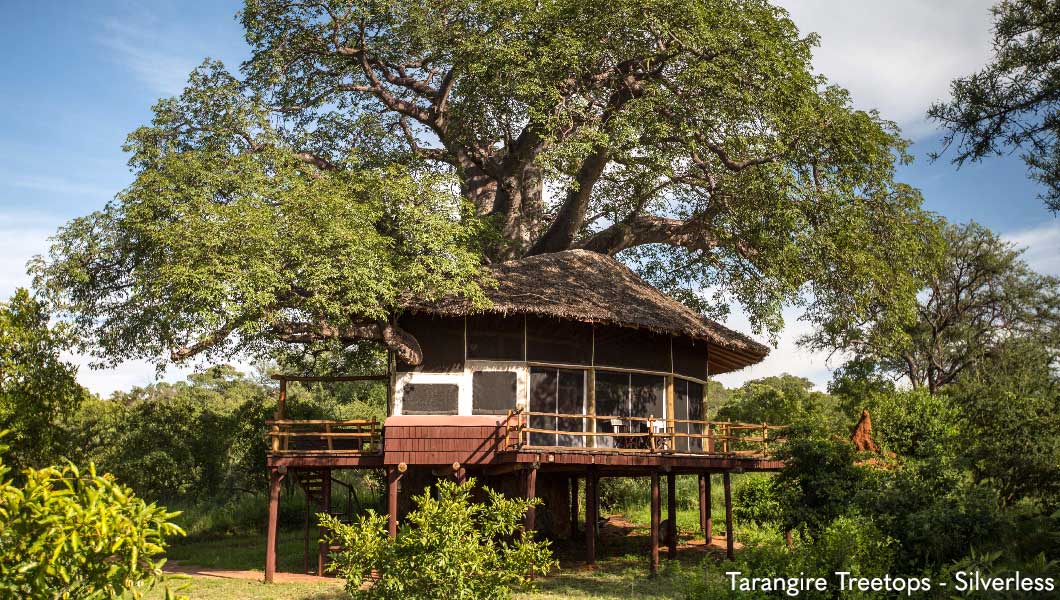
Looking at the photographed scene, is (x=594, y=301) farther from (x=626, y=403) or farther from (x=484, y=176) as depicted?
(x=484, y=176)

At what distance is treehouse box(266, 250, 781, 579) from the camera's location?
1689cm

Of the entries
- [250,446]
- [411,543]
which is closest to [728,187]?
[411,543]

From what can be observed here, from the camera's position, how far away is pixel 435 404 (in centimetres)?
1820

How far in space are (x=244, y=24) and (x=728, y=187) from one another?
1330 cm

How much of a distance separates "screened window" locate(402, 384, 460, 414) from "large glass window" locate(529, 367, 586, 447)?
1706mm

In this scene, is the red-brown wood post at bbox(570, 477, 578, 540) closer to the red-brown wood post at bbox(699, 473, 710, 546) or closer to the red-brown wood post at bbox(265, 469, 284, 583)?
the red-brown wood post at bbox(699, 473, 710, 546)

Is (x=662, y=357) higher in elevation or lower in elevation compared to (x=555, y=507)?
higher

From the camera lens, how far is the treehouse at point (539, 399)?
1689cm

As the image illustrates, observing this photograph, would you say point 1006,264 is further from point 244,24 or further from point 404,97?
point 244,24

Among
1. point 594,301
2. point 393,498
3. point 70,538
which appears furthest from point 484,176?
point 70,538

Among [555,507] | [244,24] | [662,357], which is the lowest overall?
[555,507]

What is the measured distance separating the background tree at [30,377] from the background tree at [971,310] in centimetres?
2835

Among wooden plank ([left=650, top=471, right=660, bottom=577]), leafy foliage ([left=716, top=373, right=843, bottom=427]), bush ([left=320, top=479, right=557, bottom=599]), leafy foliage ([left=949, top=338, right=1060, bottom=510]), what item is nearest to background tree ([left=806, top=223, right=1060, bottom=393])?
leafy foliage ([left=716, top=373, right=843, bottom=427])

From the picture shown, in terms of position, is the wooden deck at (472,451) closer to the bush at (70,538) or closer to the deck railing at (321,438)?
the deck railing at (321,438)
